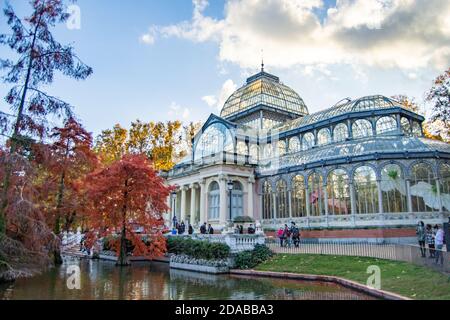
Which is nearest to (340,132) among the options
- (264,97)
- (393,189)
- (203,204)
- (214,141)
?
(393,189)

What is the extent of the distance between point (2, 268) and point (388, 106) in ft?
100

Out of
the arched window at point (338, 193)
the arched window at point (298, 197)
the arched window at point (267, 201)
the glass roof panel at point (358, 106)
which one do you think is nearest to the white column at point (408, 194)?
the arched window at point (338, 193)

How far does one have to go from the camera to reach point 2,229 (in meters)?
14.7

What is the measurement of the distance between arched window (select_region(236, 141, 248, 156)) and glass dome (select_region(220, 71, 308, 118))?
735cm

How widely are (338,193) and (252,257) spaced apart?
10196mm

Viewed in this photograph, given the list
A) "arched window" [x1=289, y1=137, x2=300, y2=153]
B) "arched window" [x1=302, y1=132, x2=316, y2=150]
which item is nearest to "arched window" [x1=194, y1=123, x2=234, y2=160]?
"arched window" [x1=289, y1=137, x2=300, y2=153]

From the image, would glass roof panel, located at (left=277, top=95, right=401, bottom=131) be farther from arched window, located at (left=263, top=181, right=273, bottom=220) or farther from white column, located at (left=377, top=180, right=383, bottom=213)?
white column, located at (left=377, top=180, right=383, bottom=213)

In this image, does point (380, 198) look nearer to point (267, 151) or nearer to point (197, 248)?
point (197, 248)

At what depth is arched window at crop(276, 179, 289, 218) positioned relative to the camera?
32.0m

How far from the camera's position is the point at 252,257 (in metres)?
21.6

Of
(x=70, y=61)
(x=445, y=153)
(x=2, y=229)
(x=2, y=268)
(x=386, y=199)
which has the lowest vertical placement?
(x=2, y=268)

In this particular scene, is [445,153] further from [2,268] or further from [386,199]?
[2,268]

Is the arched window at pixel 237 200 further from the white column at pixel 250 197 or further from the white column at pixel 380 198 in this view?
the white column at pixel 380 198

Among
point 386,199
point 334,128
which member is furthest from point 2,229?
point 334,128
